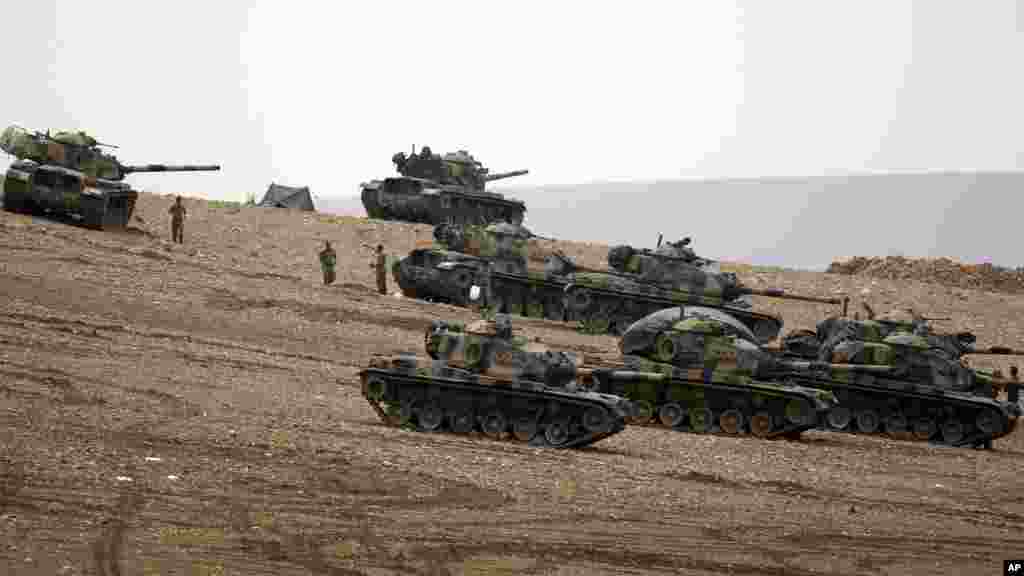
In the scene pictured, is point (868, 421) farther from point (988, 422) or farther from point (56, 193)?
point (56, 193)

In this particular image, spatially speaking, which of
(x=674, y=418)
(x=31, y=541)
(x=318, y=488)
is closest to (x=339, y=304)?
(x=674, y=418)

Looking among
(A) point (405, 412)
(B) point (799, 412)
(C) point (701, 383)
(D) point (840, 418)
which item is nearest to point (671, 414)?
(C) point (701, 383)

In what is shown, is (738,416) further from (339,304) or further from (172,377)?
(339,304)

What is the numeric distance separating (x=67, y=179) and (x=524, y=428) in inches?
907

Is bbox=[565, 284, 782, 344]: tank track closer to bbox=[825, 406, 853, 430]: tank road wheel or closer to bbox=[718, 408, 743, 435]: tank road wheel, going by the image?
bbox=[825, 406, 853, 430]: tank road wheel

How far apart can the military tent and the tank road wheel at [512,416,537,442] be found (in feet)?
115

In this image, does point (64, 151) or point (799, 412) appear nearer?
point (799, 412)

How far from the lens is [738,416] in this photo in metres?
28.7

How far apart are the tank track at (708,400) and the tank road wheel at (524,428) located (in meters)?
3.63

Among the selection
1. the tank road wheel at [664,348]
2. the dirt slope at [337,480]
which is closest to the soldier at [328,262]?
the dirt slope at [337,480]

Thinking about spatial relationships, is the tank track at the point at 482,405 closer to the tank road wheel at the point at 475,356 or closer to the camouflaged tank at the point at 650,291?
the tank road wheel at the point at 475,356

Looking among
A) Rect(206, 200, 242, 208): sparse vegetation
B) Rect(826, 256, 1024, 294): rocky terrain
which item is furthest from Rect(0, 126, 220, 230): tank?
Rect(826, 256, 1024, 294): rocky terrain

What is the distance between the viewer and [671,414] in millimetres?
28875

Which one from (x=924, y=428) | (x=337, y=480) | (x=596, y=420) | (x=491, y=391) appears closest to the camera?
(x=337, y=480)
